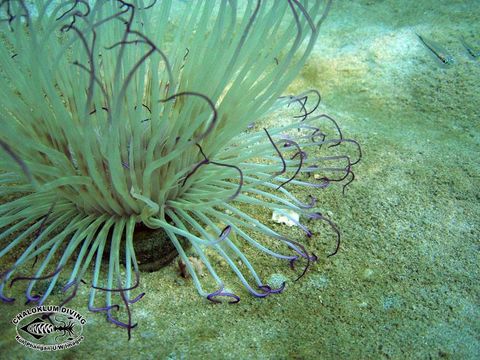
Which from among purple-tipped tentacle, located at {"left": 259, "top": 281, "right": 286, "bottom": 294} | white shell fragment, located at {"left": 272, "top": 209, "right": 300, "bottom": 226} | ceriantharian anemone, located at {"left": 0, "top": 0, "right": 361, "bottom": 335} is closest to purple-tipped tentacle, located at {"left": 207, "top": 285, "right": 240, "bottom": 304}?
ceriantharian anemone, located at {"left": 0, "top": 0, "right": 361, "bottom": 335}

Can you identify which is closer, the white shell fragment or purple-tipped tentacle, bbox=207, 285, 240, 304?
purple-tipped tentacle, bbox=207, 285, 240, 304

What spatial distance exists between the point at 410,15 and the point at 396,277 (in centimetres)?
274

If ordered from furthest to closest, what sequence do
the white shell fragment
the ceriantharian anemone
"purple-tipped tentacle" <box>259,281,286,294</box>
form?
the white shell fragment < "purple-tipped tentacle" <box>259,281,286,294</box> < the ceriantharian anemone

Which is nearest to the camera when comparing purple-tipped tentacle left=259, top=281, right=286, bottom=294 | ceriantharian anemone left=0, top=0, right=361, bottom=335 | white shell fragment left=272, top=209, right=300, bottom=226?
ceriantharian anemone left=0, top=0, right=361, bottom=335

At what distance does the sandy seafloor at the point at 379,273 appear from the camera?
146 centimetres

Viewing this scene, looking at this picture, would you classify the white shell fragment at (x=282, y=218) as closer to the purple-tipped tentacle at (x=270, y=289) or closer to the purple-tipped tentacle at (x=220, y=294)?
the purple-tipped tentacle at (x=270, y=289)

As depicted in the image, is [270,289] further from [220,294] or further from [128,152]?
[128,152]

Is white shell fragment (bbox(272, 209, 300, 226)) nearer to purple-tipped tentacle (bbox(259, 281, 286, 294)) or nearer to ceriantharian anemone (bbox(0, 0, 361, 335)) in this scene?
ceriantharian anemone (bbox(0, 0, 361, 335))

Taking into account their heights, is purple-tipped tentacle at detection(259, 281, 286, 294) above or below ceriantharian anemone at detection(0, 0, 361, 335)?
below

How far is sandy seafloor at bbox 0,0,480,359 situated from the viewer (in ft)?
4.80

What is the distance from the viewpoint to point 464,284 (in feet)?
5.58

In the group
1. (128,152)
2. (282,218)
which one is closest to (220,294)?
(282,218)

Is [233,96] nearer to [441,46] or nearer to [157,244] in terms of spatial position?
[157,244]

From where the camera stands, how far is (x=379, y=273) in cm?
176
